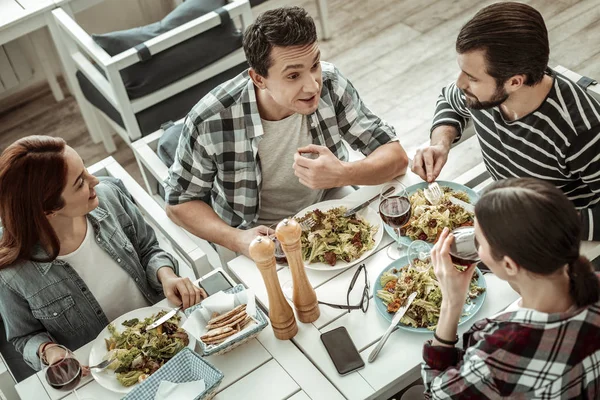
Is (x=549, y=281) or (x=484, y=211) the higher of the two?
(x=484, y=211)

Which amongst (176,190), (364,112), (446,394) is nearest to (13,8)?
(176,190)

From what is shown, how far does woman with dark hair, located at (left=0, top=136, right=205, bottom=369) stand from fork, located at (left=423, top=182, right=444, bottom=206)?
0.69 metres

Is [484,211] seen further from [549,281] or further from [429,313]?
[429,313]

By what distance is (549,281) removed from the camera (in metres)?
1.39

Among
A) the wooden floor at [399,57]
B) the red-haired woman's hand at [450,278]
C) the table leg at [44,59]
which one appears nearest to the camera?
the red-haired woman's hand at [450,278]

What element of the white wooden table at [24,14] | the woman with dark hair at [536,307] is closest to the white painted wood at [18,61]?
the white wooden table at [24,14]

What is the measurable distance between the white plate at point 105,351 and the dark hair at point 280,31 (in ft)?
2.51

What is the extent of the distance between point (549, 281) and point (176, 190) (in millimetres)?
1245

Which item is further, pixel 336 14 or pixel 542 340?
pixel 336 14

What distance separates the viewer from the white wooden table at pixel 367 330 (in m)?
1.63

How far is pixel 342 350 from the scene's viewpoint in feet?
5.56

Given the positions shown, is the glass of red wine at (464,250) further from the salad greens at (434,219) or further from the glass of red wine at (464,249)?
the salad greens at (434,219)

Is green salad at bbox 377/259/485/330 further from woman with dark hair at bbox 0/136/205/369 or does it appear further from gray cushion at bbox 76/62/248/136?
gray cushion at bbox 76/62/248/136

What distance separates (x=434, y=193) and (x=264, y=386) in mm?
736
